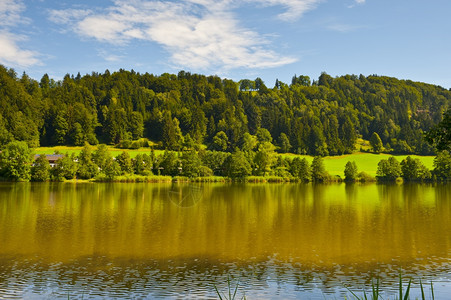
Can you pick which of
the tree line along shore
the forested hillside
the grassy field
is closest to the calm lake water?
the tree line along shore

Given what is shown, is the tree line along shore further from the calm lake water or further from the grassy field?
the calm lake water

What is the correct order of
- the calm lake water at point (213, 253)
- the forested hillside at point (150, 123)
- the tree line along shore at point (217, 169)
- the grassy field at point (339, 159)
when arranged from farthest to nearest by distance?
the forested hillside at point (150, 123)
the grassy field at point (339, 159)
the tree line along shore at point (217, 169)
the calm lake water at point (213, 253)

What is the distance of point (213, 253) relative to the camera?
70.0ft

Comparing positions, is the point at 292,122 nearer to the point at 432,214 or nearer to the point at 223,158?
the point at 223,158

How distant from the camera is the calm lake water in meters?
15.5

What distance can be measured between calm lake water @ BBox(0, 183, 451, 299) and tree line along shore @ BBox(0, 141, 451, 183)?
62154 millimetres

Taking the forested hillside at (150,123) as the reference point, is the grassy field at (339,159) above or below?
below

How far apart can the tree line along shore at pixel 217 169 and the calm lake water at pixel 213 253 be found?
6215 centimetres

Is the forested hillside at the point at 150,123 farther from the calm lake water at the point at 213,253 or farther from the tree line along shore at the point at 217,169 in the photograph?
the calm lake water at the point at 213,253

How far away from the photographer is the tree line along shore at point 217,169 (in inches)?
3927

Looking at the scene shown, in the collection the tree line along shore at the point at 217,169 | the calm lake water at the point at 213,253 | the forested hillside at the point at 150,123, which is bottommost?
the calm lake water at the point at 213,253

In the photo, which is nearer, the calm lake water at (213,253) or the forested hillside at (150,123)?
the calm lake water at (213,253)

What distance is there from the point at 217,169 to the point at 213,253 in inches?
3772

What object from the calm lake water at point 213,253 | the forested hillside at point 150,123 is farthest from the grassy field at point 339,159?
the calm lake water at point 213,253
